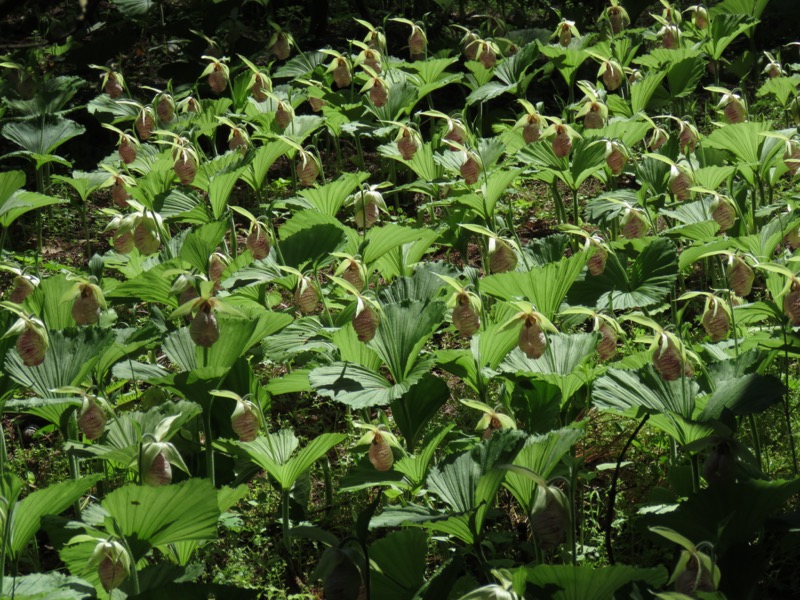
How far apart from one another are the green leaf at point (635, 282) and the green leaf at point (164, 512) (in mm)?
1373

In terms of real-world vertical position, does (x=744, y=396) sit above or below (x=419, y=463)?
above

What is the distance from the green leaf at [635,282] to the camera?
272 cm

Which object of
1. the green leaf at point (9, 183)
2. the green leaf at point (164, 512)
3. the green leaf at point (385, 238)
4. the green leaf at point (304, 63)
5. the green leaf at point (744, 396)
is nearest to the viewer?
the green leaf at point (164, 512)

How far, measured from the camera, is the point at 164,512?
71.7 inches

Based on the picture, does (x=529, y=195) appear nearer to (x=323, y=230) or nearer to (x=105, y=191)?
(x=323, y=230)

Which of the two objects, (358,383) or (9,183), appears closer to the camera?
Result: (358,383)

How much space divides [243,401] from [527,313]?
73cm

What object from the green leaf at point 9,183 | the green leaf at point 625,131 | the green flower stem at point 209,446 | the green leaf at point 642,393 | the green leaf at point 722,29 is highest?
the green leaf at point 722,29

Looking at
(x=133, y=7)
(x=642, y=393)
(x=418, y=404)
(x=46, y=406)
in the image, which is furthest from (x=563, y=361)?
(x=133, y=7)

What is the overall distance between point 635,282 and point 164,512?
161 cm

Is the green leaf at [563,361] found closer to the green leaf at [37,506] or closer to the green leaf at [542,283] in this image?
the green leaf at [542,283]

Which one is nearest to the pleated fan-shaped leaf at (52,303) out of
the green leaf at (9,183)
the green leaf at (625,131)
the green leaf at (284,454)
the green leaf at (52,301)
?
the green leaf at (52,301)

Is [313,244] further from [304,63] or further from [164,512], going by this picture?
[304,63]

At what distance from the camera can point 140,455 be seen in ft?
6.59
